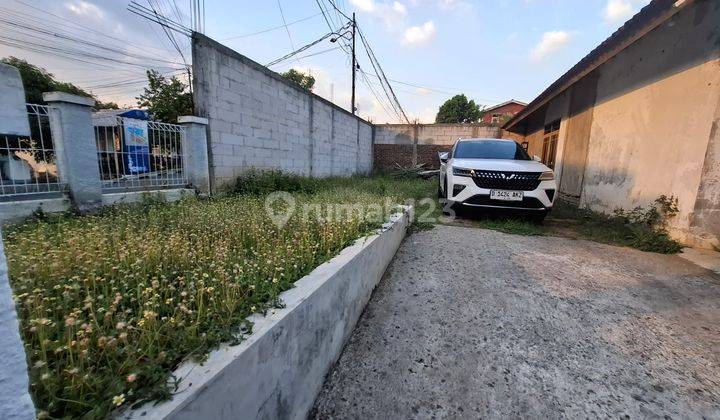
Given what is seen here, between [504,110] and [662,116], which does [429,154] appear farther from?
[504,110]

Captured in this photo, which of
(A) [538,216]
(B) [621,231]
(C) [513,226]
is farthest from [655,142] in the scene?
(C) [513,226]

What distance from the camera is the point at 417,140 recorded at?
45.9 ft

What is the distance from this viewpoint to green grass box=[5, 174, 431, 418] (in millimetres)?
871

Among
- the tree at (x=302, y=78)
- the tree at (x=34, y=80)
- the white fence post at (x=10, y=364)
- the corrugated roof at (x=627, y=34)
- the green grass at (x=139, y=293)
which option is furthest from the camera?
the tree at (x=302, y=78)

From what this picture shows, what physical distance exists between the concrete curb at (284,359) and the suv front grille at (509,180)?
299 cm

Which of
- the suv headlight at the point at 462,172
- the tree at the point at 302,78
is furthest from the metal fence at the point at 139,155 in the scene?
the tree at the point at 302,78

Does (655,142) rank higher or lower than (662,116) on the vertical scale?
lower

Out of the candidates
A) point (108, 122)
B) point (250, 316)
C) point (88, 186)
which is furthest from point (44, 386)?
point (108, 122)

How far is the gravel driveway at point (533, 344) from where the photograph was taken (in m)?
1.55

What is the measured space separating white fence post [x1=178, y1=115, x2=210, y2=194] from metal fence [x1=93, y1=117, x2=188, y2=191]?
94mm

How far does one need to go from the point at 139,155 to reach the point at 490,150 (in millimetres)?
5819

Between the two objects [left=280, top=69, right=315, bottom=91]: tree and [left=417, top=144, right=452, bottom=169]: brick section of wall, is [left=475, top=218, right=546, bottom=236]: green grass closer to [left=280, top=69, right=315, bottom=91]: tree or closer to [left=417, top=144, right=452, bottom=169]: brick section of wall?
[left=417, top=144, right=452, bottom=169]: brick section of wall

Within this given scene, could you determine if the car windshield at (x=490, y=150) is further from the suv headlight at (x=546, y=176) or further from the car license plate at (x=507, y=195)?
the car license plate at (x=507, y=195)

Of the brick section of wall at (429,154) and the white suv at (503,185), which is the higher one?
the brick section of wall at (429,154)
